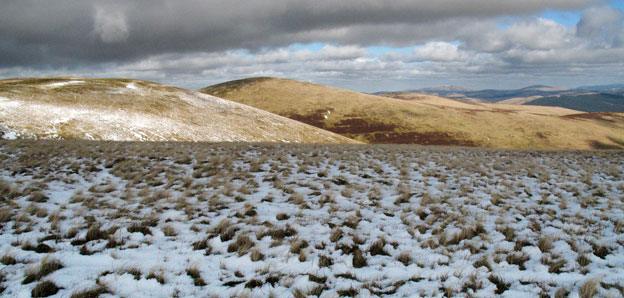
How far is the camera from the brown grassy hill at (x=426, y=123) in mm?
113688

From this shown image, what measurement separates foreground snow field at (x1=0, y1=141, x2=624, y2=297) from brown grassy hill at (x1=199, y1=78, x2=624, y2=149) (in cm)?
9902

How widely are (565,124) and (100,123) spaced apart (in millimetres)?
169263

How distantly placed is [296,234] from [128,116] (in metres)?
54.4

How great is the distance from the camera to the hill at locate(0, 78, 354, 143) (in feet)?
136

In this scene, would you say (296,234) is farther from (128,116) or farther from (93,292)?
(128,116)

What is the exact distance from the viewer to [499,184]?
13062 mm

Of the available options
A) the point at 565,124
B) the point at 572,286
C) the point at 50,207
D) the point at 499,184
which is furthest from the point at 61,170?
the point at 565,124

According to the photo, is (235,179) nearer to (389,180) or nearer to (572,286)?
→ (389,180)

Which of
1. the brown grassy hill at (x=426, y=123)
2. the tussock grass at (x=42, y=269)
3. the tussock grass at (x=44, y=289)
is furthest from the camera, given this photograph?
the brown grassy hill at (x=426, y=123)

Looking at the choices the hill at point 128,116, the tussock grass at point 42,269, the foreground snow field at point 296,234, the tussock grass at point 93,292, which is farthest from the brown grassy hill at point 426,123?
the tussock grass at point 93,292

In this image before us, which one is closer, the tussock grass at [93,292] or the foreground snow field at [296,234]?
the tussock grass at [93,292]

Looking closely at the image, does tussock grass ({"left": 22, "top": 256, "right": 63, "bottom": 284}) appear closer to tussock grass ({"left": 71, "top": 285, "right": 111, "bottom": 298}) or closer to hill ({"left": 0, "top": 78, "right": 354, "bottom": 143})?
tussock grass ({"left": 71, "top": 285, "right": 111, "bottom": 298})

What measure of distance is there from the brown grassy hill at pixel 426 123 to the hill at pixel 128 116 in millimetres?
52170

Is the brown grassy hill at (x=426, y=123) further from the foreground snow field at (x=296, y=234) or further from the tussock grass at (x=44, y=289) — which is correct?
the tussock grass at (x=44, y=289)
